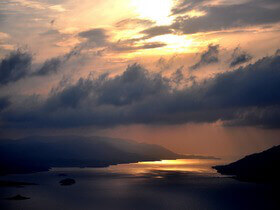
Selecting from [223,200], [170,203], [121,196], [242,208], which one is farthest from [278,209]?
[121,196]

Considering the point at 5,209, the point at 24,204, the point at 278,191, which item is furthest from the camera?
the point at 278,191

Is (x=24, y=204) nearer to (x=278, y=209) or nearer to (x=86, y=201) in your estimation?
(x=86, y=201)

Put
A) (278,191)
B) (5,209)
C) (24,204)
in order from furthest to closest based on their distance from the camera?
1. (278,191)
2. (24,204)
3. (5,209)

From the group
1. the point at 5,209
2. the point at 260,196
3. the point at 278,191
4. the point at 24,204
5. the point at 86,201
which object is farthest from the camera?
the point at 278,191

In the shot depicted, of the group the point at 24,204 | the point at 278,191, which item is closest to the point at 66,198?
the point at 24,204

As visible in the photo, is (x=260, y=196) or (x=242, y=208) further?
(x=260, y=196)

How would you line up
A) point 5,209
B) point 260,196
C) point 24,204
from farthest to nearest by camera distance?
point 260,196 → point 24,204 → point 5,209

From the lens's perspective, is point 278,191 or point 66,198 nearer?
point 66,198

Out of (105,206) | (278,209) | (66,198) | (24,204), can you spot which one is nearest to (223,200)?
(278,209)

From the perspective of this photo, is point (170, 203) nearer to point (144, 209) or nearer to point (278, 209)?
point (144, 209)
